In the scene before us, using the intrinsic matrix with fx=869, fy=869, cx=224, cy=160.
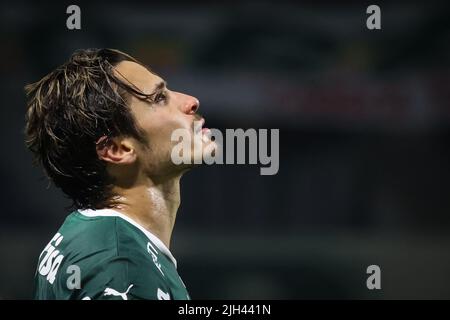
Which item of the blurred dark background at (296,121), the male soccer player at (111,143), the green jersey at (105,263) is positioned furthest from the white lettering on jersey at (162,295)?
the blurred dark background at (296,121)

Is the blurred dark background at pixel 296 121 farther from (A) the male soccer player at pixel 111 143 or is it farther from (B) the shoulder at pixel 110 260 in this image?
(B) the shoulder at pixel 110 260

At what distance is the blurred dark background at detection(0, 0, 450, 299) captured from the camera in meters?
11.1

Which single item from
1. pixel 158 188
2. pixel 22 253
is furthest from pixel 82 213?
pixel 22 253

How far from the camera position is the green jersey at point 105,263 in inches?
115

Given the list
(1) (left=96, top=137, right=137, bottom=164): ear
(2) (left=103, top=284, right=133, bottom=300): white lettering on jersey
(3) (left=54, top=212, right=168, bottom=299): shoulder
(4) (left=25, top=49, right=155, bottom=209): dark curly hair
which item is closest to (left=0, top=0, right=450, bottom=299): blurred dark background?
(4) (left=25, top=49, right=155, bottom=209): dark curly hair

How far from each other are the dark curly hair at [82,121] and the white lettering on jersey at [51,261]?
9.1 inches

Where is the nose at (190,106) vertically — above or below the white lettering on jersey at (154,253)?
above

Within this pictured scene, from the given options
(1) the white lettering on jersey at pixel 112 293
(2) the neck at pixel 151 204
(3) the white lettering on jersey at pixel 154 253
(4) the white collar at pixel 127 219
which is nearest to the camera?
(1) the white lettering on jersey at pixel 112 293

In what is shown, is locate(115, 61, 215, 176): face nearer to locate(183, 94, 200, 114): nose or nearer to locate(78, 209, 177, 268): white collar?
locate(183, 94, 200, 114): nose

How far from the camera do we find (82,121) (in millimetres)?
3471

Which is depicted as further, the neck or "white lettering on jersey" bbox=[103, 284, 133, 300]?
the neck

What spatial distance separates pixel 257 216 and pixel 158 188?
26.1ft

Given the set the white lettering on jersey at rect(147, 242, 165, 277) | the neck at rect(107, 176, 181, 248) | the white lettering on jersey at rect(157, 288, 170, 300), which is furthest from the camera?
the neck at rect(107, 176, 181, 248)

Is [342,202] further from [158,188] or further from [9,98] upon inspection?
[158,188]
